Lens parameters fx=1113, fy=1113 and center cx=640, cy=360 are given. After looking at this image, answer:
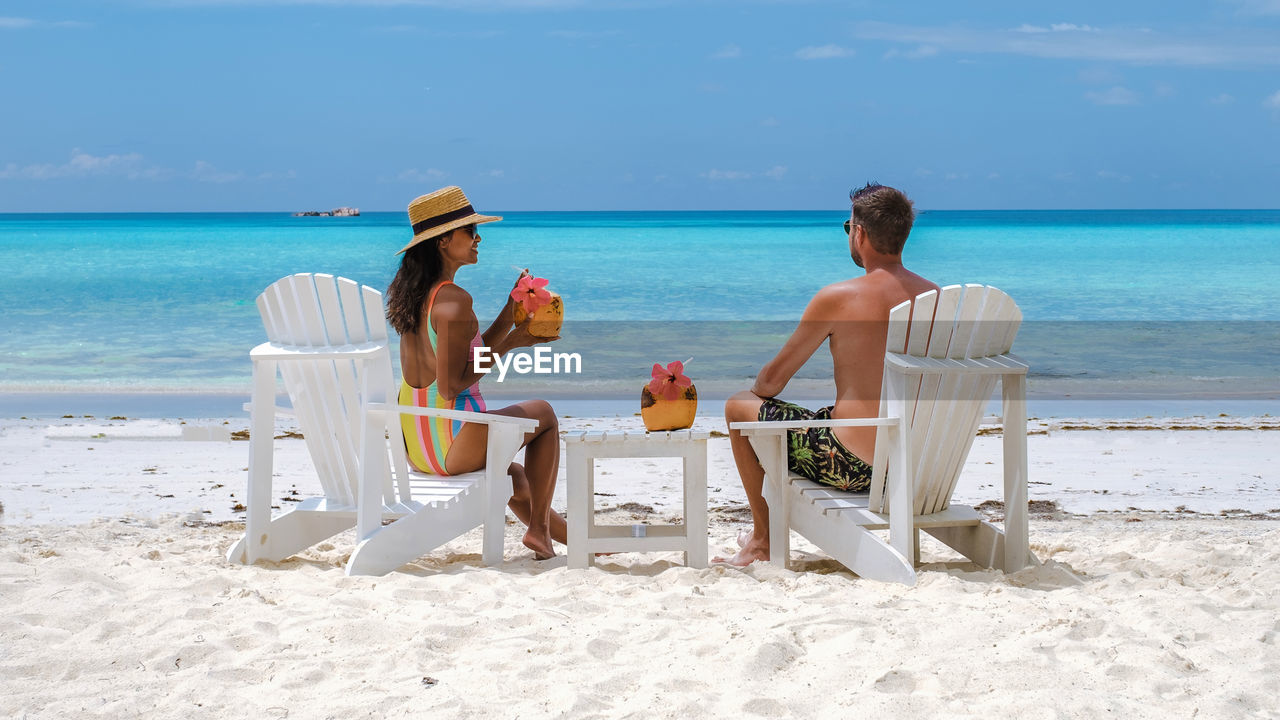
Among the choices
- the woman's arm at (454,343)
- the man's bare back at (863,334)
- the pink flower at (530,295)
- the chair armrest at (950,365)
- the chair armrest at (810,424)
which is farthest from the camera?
the pink flower at (530,295)

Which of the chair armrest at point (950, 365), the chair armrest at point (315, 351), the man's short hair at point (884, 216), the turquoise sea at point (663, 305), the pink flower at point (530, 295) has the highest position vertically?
the man's short hair at point (884, 216)

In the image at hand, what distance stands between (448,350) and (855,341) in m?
1.30

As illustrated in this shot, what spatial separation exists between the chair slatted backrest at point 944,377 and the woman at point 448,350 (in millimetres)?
1156

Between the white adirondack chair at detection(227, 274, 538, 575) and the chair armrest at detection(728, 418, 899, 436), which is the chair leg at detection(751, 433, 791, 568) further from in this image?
the white adirondack chair at detection(227, 274, 538, 575)

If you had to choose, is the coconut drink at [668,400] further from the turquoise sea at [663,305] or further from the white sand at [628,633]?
the turquoise sea at [663,305]

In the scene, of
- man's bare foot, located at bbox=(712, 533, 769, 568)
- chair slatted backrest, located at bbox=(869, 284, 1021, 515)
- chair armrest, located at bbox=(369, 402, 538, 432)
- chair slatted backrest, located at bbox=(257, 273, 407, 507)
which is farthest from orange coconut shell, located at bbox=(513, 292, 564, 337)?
chair slatted backrest, located at bbox=(869, 284, 1021, 515)

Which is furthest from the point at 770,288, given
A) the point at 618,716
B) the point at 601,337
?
the point at 618,716

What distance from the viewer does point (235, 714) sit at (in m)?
2.31

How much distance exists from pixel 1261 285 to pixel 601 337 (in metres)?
17.0

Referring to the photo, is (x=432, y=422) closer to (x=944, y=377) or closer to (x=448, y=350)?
(x=448, y=350)

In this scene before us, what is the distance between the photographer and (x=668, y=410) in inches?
140

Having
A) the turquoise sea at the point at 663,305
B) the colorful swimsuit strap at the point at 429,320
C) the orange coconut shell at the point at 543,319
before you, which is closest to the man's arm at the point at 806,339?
the orange coconut shell at the point at 543,319

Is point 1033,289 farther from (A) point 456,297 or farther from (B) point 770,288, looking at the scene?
(A) point 456,297

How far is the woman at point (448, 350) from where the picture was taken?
3.62 metres
